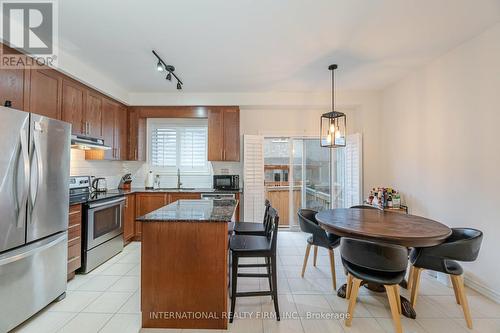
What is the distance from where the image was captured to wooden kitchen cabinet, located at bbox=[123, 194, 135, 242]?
376cm

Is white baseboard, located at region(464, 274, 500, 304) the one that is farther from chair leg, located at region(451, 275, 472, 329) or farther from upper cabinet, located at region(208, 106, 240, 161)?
upper cabinet, located at region(208, 106, 240, 161)

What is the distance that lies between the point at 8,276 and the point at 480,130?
4560 millimetres

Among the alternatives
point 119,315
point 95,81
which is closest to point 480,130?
point 119,315

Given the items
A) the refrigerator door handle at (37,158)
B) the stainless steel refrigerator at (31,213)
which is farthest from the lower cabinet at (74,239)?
the refrigerator door handle at (37,158)

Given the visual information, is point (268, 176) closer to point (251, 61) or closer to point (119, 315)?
point (251, 61)

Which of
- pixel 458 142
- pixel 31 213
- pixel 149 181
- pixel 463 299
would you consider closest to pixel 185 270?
pixel 31 213

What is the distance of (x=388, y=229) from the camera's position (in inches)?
82.6

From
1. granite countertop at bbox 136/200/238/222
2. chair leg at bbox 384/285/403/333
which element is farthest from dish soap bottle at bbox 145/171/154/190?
chair leg at bbox 384/285/403/333

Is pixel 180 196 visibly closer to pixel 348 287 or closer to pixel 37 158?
pixel 37 158

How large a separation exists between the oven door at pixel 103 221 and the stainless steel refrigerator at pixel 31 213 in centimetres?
52

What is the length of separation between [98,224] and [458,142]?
4.59 meters

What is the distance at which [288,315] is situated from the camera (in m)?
2.12

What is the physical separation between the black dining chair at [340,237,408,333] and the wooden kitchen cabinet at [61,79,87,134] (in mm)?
3496

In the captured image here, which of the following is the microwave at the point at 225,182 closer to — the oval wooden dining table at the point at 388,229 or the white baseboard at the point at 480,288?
the oval wooden dining table at the point at 388,229
